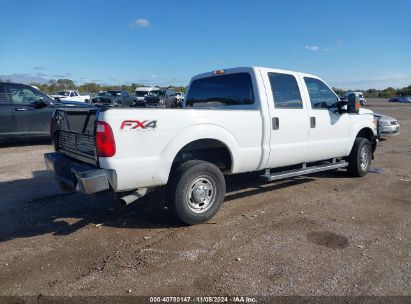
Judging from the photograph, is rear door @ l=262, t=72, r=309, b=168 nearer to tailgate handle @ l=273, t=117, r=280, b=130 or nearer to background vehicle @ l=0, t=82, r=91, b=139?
tailgate handle @ l=273, t=117, r=280, b=130

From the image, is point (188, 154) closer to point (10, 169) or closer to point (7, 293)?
point (7, 293)

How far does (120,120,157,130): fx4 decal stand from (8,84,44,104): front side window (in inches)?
298

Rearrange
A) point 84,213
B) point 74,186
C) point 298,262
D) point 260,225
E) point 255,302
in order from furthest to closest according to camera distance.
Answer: point 84,213 < point 260,225 < point 74,186 < point 298,262 < point 255,302

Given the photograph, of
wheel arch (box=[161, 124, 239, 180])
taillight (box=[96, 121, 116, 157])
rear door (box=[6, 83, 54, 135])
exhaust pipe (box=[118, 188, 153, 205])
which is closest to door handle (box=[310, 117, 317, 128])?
wheel arch (box=[161, 124, 239, 180])

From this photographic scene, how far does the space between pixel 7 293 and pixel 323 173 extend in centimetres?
609

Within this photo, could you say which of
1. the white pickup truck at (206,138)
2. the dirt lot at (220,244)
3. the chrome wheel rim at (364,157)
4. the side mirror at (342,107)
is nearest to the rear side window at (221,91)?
the white pickup truck at (206,138)

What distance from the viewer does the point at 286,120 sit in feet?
17.9

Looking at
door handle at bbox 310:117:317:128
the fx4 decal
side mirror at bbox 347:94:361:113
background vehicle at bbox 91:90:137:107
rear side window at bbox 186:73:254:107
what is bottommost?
door handle at bbox 310:117:317:128

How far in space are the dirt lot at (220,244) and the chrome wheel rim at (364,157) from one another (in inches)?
32.5

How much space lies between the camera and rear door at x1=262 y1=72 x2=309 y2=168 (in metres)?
5.34

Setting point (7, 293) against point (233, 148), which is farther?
point (233, 148)

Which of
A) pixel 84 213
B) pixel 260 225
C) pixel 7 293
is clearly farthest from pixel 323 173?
pixel 7 293

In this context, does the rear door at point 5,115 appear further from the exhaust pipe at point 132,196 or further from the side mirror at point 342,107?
the side mirror at point 342,107

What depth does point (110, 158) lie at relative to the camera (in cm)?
386
